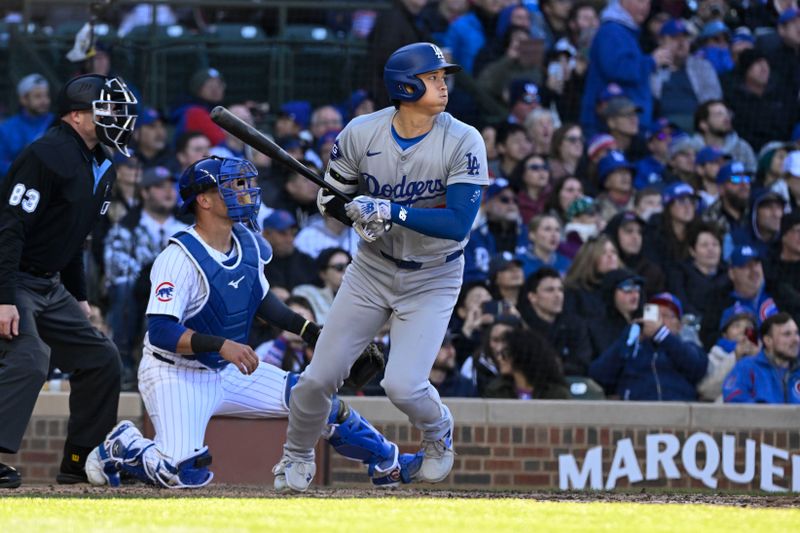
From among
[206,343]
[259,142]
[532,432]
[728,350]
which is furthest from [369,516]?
[728,350]

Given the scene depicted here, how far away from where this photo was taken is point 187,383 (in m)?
6.69

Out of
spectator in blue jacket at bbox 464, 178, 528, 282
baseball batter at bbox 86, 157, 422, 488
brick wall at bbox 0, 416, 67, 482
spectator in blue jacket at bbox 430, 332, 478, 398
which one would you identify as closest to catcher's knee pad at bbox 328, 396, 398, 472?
baseball batter at bbox 86, 157, 422, 488

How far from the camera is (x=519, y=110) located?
1134 centimetres

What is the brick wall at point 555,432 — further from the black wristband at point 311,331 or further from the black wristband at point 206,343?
the black wristband at point 206,343

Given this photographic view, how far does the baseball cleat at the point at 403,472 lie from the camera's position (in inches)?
267

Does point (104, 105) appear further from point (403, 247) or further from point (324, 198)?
point (403, 247)

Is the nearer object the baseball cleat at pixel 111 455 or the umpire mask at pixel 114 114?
the baseball cleat at pixel 111 455

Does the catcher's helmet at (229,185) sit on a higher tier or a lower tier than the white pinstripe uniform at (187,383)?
higher

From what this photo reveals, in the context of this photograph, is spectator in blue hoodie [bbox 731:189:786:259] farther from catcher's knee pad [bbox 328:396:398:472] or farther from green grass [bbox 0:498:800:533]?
green grass [bbox 0:498:800:533]

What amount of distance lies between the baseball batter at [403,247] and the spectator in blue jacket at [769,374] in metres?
3.11

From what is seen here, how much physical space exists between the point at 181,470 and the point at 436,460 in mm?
1103

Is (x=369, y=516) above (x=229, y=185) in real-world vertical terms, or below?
below

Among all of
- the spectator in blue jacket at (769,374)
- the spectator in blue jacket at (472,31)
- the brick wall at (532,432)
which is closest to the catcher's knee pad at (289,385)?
the brick wall at (532,432)

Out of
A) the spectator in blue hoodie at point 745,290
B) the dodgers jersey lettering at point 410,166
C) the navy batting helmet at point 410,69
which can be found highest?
the navy batting helmet at point 410,69
